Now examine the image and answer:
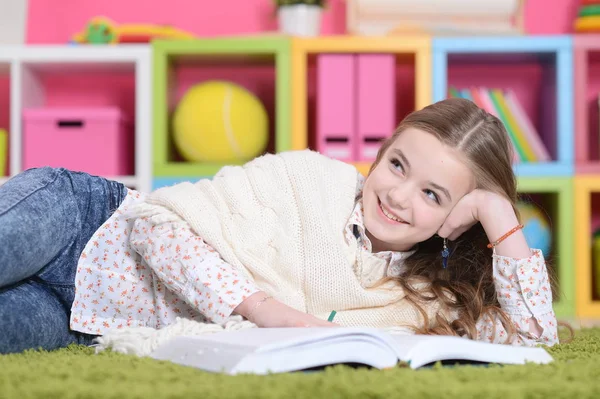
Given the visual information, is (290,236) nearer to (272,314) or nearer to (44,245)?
(272,314)

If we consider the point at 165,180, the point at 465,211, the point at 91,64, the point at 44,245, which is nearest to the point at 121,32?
the point at 91,64

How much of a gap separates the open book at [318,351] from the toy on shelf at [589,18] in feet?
5.42

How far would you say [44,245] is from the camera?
126cm

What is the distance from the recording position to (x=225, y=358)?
2.88 ft

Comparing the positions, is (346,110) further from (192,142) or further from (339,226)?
(339,226)

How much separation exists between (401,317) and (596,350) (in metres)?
0.31

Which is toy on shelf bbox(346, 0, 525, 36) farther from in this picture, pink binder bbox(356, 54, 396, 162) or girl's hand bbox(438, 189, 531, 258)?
girl's hand bbox(438, 189, 531, 258)

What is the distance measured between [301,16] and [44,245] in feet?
4.64

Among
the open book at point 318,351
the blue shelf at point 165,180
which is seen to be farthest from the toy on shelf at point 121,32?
the open book at point 318,351

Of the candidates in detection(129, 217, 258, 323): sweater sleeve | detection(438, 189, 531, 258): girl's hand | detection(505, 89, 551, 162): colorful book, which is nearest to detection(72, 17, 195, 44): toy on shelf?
detection(505, 89, 551, 162): colorful book

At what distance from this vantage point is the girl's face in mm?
1331

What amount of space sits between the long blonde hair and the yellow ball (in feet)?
3.08

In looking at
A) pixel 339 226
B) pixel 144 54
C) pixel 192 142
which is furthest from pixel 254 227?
pixel 144 54

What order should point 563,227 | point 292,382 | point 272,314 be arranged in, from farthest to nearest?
point 563,227 → point 272,314 → point 292,382
